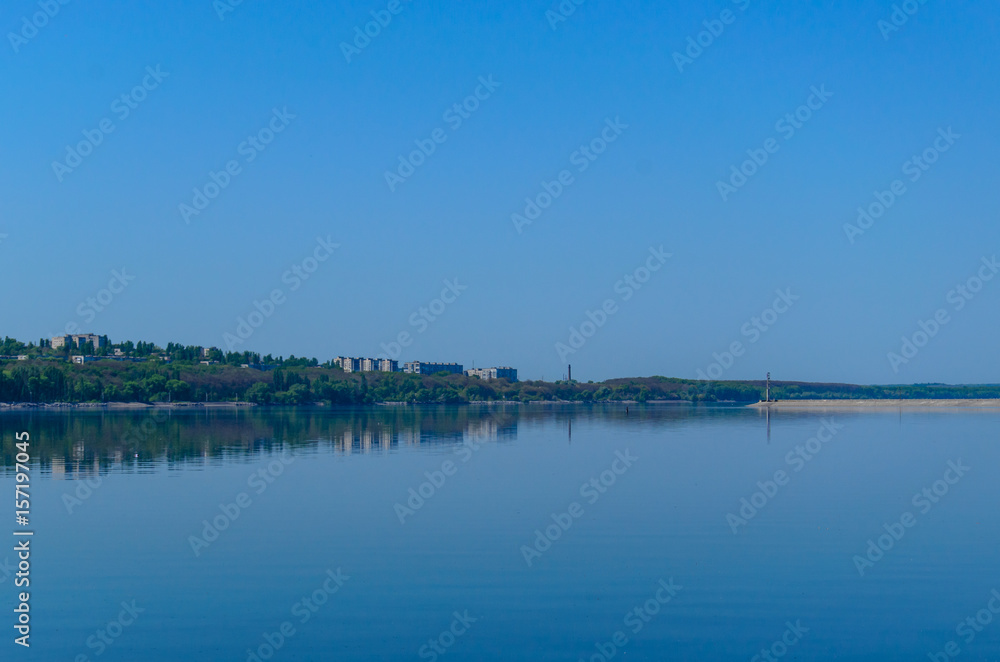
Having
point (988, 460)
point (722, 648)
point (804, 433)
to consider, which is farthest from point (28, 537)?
point (804, 433)

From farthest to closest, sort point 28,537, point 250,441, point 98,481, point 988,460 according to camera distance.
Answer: point 250,441 → point 988,460 → point 98,481 → point 28,537

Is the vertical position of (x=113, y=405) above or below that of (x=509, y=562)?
below

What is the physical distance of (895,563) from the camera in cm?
1659

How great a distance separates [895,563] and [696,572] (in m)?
3.83

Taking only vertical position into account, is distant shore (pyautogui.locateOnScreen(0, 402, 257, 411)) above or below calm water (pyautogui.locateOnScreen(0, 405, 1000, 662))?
below

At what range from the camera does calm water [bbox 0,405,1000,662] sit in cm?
1209

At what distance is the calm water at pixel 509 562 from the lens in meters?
12.1

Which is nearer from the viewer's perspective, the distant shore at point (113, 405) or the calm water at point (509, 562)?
the calm water at point (509, 562)

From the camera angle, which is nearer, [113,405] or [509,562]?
[509,562]

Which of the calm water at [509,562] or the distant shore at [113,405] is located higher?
the calm water at [509,562]

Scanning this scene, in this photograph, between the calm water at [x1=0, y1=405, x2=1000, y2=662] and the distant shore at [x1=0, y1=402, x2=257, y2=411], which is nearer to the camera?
the calm water at [x1=0, y1=405, x2=1000, y2=662]

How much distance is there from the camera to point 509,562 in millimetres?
16438

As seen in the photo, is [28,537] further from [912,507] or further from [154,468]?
[912,507]

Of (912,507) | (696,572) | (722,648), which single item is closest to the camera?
(722,648)
